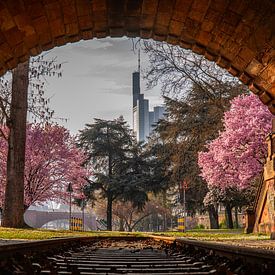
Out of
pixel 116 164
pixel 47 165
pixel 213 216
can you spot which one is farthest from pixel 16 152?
pixel 116 164

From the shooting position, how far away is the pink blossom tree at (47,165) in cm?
3192

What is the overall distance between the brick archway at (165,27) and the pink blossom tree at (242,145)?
56.6 feet

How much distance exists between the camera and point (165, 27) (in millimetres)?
7594

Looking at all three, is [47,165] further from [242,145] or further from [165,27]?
[165,27]

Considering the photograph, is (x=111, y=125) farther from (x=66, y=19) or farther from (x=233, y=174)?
(x=66, y=19)

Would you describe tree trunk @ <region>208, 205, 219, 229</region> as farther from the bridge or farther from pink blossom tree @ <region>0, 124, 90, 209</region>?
the bridge

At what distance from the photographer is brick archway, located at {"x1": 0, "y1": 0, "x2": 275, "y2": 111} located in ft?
21.8

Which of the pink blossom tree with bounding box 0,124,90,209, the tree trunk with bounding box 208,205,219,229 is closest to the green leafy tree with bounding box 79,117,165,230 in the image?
the tree trunk with bounding box 208,205,219,229

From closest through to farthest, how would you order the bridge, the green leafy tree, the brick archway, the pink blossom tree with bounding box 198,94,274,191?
the brick archway → the pink blossom tree with bounding box 198,94,274,191 → the green leafy tree → the bridge

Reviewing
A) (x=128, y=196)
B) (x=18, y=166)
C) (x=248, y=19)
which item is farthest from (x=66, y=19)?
(x=128, y=196)

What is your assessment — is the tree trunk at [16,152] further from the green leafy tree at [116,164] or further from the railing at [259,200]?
the green leafy tree at [116,164]

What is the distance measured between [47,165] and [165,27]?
26.9 m

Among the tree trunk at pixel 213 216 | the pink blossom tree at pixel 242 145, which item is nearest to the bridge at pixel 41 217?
the tree trunk at pixel 213 216

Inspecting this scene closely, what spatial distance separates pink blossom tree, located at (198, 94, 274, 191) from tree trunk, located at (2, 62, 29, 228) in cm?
1153
